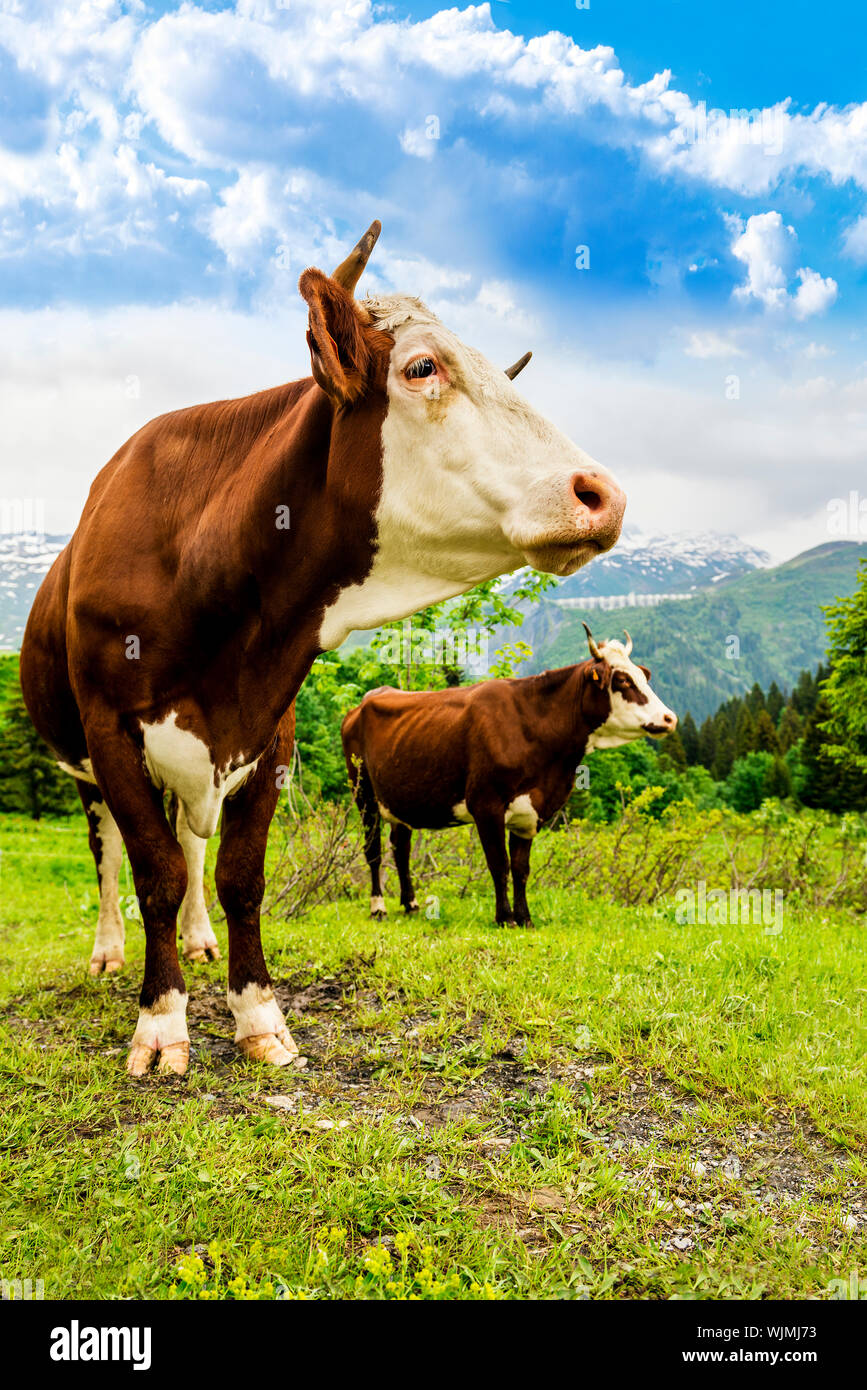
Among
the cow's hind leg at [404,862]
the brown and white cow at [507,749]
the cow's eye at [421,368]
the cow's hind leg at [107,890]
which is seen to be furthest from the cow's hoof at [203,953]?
the cow's eye at [421,368]

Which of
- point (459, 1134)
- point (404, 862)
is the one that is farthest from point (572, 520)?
point (404, 862)

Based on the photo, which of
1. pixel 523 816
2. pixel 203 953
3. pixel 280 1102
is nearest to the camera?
pixel 280 1102

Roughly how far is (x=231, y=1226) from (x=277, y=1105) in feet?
2.91

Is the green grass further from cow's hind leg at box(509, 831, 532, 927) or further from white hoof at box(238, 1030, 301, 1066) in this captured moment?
cow's hind leg at box(509, 831, 532, 927)

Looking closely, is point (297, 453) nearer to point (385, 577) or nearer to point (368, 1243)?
point (385, 577)

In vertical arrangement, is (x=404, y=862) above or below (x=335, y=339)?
below

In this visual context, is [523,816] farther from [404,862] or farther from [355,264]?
[355,264]

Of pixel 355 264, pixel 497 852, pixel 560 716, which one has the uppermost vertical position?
pixel 355 264

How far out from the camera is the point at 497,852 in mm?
7684

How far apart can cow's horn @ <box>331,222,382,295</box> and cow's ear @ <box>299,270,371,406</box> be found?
0.10 m

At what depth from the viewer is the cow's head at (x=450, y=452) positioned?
9.93 feet

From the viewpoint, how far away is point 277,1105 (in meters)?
3.59

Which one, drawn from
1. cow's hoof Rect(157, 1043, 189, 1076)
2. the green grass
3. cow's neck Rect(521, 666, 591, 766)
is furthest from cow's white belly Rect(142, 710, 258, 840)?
cow's neck Rect(521, 666, 591, 766)

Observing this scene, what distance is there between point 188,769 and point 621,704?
17.0 feet
